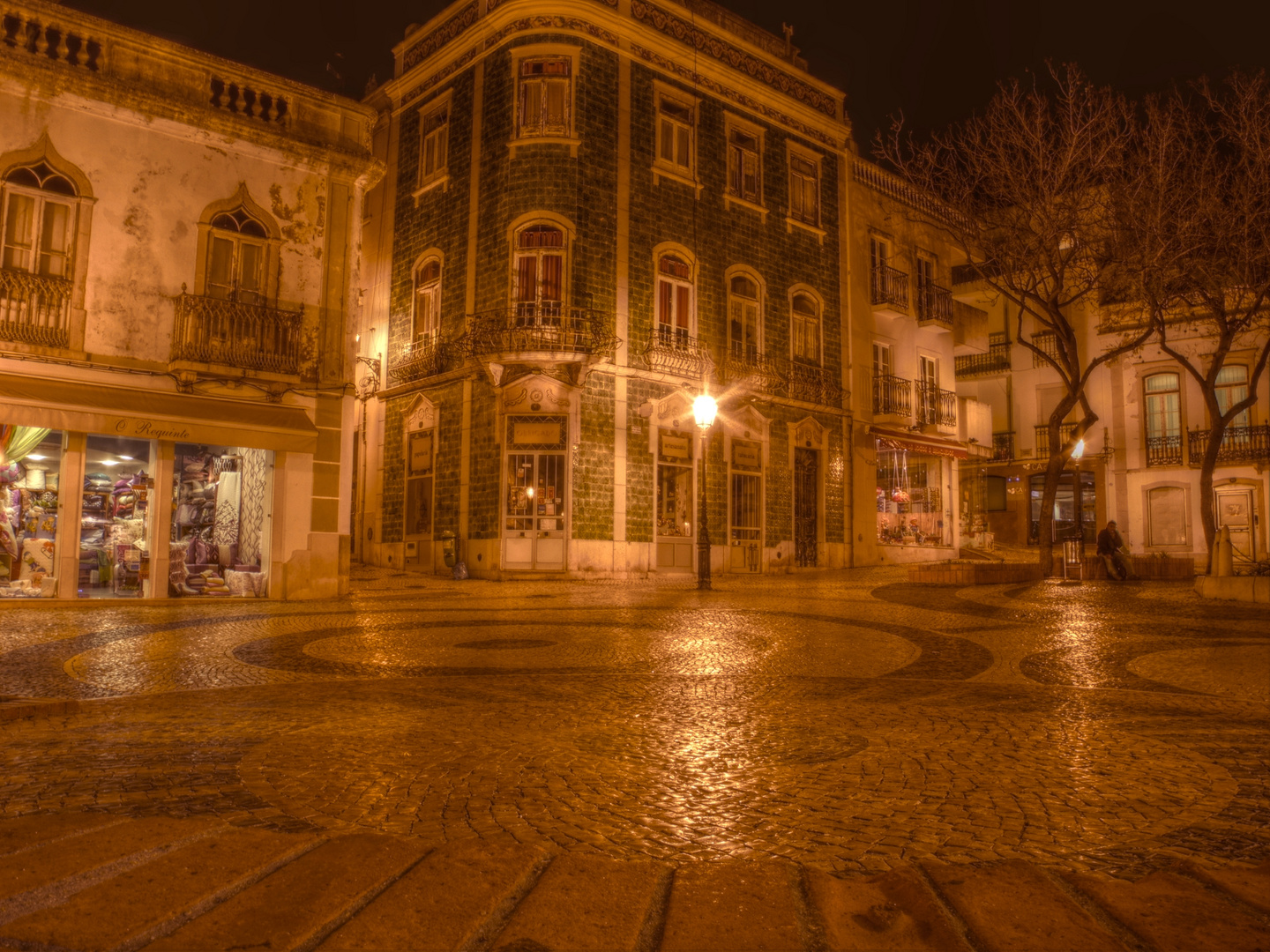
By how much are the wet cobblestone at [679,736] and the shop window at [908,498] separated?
18154 millimetres

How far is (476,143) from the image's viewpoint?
23.1 m

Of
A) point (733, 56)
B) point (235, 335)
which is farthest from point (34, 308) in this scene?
point (733, 56)

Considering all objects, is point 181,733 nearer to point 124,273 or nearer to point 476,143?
point 124,273

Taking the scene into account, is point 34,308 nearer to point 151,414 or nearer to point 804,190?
point 151,414

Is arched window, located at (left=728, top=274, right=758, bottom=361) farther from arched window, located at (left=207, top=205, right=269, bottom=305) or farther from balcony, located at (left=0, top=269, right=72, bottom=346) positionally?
balcony, located at (left=0, top=269, right=72, bottom=346)

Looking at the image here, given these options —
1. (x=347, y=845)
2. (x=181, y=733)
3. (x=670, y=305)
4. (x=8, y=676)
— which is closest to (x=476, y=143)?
(x=670, y=305)

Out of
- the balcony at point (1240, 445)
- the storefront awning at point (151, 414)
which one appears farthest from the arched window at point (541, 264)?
the balcony at point (1240, 445)

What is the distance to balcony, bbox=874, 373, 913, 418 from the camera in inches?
1136

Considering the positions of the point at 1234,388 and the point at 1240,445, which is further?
the point at 1234,388

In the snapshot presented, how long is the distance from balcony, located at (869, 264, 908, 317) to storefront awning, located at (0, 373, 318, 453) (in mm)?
19165

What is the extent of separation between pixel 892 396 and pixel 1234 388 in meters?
12.1

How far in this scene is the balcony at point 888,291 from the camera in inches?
1140

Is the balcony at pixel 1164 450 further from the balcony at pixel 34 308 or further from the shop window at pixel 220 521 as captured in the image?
the balcony at pixel 34 308

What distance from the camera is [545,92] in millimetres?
22188
